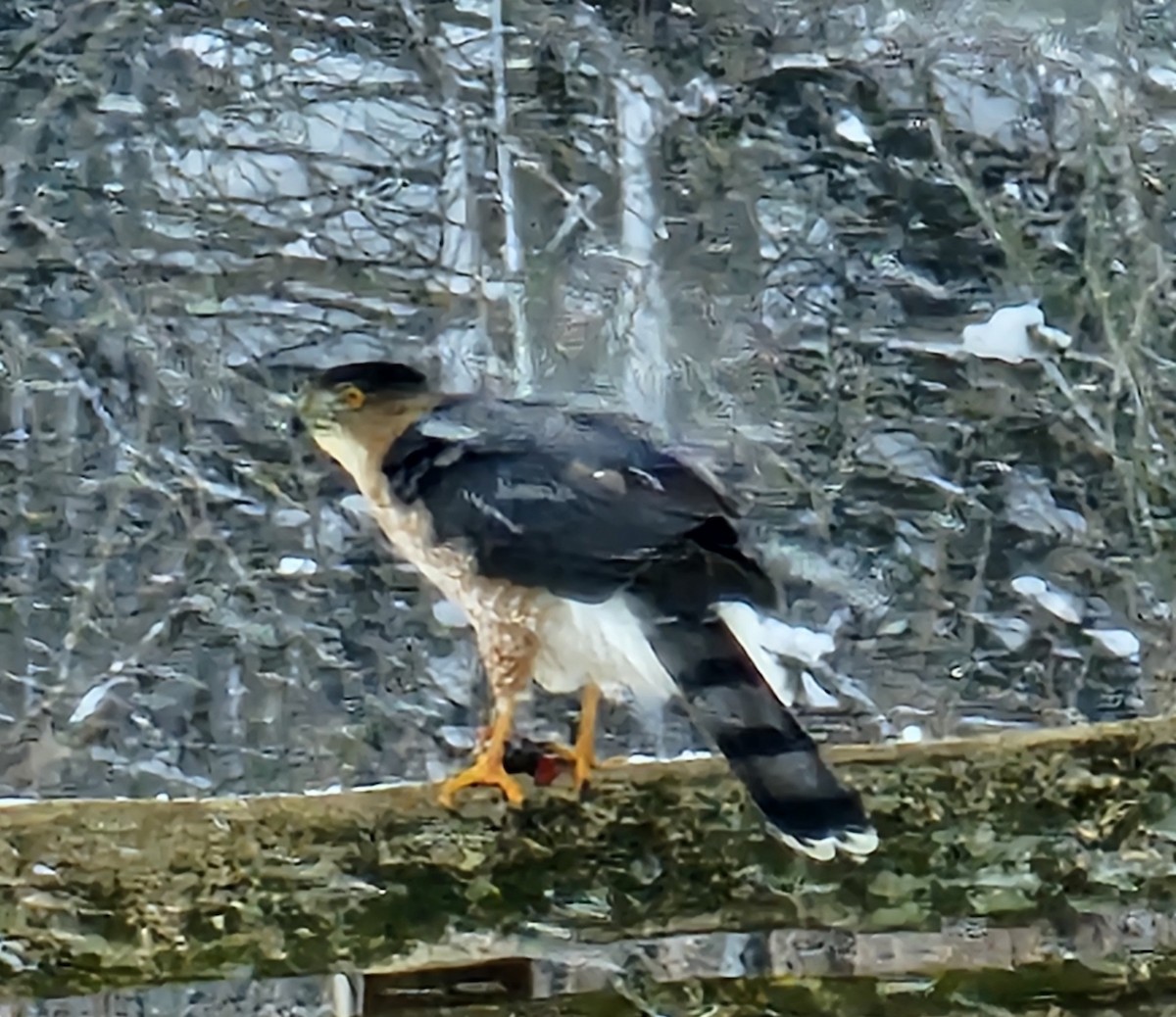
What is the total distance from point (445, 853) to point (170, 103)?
0.71m

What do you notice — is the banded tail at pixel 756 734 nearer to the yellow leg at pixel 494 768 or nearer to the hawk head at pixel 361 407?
the yellow leg at pixel 494 768

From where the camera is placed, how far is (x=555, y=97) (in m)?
1.47

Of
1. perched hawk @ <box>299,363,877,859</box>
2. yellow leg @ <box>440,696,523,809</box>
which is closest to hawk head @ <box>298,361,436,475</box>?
perched hawk @ <box>299,363,877,859</box>

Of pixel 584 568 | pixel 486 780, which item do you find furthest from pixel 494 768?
pixel 584 568

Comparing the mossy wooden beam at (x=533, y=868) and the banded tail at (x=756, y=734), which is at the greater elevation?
the banded tail at (x=756, y=734)

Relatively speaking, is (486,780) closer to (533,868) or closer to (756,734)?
(533,868)

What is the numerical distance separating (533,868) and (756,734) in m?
0.22

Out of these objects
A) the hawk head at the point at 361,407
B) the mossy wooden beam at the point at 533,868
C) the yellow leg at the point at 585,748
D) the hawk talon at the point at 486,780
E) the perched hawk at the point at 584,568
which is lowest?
the mossy wooden beam at the point at 533,868

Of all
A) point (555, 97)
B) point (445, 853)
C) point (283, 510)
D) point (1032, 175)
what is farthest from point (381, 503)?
point (1032, 175)

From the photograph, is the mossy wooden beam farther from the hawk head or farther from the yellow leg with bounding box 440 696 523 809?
the hawk head

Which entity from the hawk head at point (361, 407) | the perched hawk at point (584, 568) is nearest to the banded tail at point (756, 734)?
the perched hawk at point (584, 568)

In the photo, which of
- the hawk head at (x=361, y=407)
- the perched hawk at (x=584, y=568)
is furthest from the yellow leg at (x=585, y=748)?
the hawk head at (x=361, y=407)

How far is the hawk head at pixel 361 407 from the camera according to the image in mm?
1392

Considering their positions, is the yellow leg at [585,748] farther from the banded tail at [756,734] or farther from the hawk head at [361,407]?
the hawk head at [361,407]
